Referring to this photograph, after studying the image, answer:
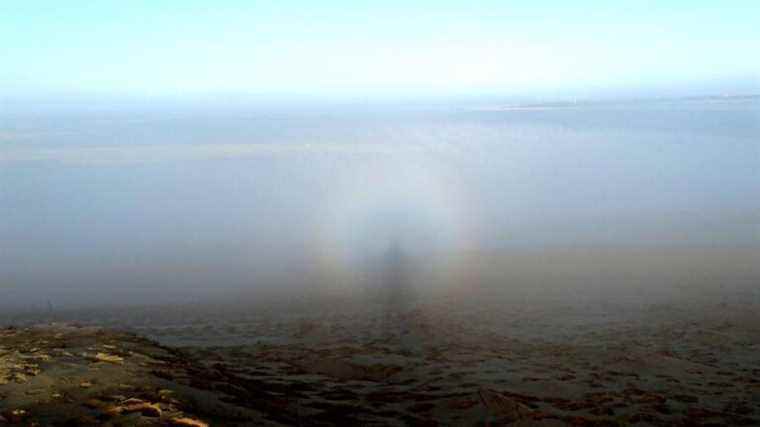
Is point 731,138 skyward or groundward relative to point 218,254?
skyward

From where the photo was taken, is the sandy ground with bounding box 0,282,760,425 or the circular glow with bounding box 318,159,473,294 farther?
the circular glow with bounding box 318,159,473,294

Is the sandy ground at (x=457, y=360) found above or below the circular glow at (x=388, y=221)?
below

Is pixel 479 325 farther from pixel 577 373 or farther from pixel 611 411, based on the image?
pixel 611 411

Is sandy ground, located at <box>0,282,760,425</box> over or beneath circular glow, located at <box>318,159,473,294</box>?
beneath

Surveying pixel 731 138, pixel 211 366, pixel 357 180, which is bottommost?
pixel 211 366

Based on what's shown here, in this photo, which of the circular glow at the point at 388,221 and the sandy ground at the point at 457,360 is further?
the circular glow at the point at 388,221

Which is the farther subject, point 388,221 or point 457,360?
point 388,221

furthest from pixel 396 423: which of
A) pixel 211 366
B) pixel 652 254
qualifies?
pixel 652 254

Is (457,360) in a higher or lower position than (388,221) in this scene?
lower
